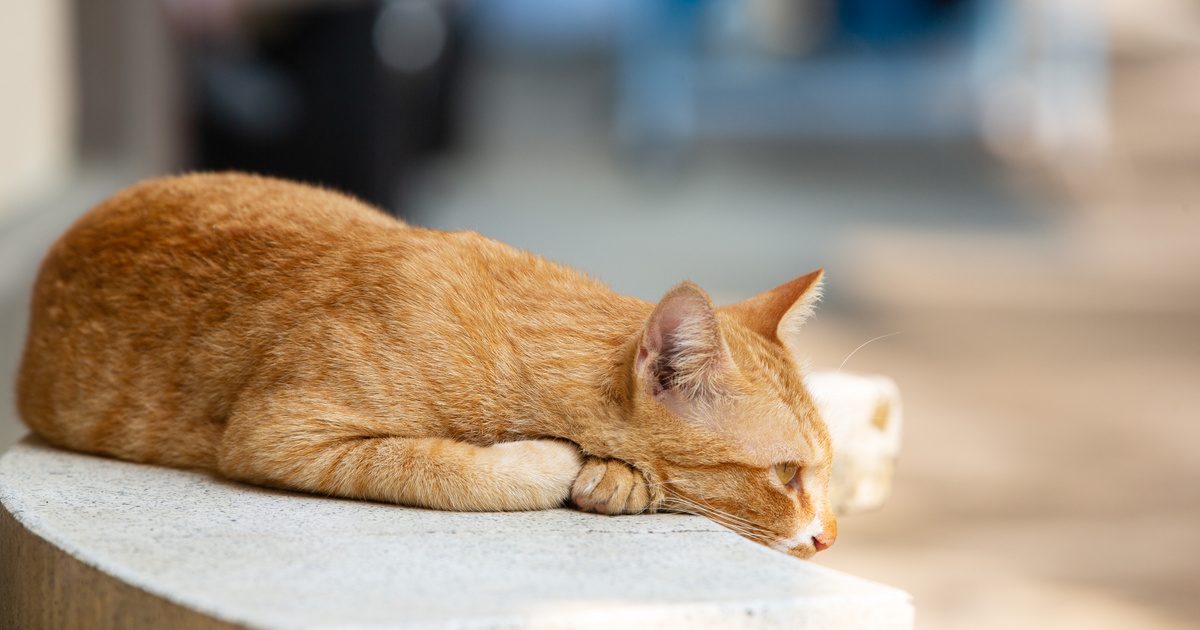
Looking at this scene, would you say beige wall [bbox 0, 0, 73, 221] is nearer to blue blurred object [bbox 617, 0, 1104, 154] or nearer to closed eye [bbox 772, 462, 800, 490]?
closed eye [bbox 772, 462, 800, 490]

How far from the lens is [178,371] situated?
9.52 ft

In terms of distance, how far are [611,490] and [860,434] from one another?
3.84 ft

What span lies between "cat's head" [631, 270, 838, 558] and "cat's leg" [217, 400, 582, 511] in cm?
19

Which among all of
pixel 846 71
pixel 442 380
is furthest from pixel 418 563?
pixel 846 71

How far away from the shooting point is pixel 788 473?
8.84ft

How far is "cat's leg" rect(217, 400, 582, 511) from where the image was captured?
2639 millimetres

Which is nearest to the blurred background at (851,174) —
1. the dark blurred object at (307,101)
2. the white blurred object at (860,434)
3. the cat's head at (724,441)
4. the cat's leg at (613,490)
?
the dark blurred object at (307,101)

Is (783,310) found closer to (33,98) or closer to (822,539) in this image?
(822,539)

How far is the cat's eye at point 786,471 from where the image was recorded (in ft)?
8.79

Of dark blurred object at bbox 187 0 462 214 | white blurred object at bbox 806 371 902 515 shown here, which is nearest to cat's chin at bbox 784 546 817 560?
white blurred object at bbox 806 371 902 515

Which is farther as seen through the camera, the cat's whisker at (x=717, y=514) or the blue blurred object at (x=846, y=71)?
the blue blurred object at (x=846, y=71)

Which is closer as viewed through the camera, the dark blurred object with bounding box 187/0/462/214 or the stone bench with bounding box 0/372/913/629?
the stone bench with bounding box 0/372/913/629

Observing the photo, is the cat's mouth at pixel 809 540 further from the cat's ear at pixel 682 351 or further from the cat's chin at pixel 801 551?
the cat's ear at pixel 682 351


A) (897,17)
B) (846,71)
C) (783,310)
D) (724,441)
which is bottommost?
(724,441)
